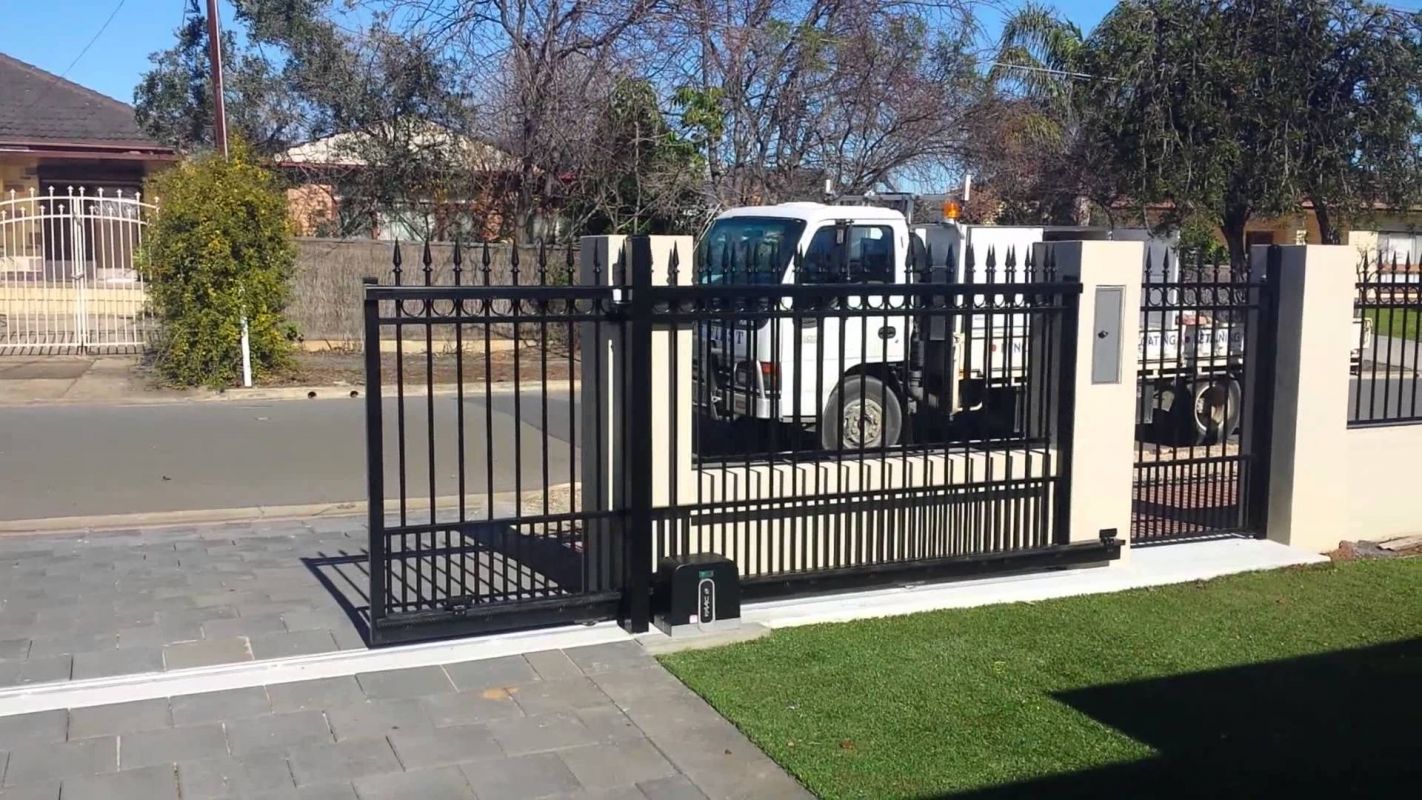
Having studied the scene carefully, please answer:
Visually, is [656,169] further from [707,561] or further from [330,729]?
[330,729]

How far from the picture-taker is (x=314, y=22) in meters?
22.8

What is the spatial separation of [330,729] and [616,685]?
126 cm

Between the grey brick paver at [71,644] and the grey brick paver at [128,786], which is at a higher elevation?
the grey brick paver at [71,644]

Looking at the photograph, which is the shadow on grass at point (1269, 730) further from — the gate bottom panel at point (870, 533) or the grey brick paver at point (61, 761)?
the grey brick paver at point (61, 761)

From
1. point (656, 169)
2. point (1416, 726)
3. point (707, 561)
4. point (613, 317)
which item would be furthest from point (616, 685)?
point (656, 169)

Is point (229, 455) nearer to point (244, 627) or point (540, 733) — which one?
point (244, 627)

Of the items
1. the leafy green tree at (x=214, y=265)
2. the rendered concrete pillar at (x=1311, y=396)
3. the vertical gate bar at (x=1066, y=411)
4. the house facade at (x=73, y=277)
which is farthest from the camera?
the house facade at (x=73, y=277)

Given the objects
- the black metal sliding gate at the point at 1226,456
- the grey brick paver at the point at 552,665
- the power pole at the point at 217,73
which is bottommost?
the grey brick paver at the point at 552,665

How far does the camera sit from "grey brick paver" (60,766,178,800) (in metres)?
4.70

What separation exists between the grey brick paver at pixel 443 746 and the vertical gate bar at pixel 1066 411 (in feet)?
13.0

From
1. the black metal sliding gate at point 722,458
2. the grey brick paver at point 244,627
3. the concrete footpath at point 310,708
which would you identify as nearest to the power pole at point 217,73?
the black metal sliding gate at point 722,458

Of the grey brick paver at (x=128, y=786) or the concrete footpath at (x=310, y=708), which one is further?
the concrete footpath at (x=310, y=708)

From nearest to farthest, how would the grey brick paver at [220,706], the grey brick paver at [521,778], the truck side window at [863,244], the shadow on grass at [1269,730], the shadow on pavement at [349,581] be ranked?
the grey brick paver at [521,778] < the shadow on grass at [1269,730] < the grey brick paver at [220,706] < the shadow on pavement at [349,581] < the truck side window at [863,244]

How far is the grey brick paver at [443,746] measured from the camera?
199 inches
